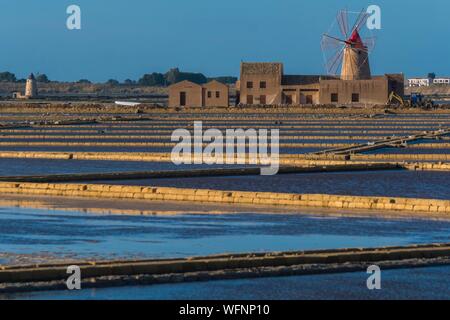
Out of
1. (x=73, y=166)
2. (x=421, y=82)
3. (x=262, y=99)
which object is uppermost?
(x=421, y=82)

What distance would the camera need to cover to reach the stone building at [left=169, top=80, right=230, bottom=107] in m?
60.0

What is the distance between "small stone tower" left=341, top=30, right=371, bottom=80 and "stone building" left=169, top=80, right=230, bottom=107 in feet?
19.5

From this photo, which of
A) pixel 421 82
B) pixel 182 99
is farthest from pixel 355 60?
pixel 421 82

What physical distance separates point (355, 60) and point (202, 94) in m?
7.48

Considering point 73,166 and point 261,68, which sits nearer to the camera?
point 73,166

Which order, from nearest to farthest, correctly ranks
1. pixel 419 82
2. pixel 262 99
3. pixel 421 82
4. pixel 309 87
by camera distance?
1. pixel 309 87
2. pixel 262 99
3. pixel 421 82
4. pixel 419 82

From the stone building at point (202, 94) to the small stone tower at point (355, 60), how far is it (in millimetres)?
5929

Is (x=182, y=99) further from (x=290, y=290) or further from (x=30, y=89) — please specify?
(x=290, y=290)

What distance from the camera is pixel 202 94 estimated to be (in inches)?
2359

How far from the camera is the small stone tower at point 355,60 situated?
191ft

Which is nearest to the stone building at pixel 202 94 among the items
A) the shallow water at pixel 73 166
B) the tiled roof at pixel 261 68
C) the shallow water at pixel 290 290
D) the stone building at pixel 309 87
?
the stone building at pixel 309 87

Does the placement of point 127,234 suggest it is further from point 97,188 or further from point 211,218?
point 97,188

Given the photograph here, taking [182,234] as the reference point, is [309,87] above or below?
above

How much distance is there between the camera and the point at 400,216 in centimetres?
1362
